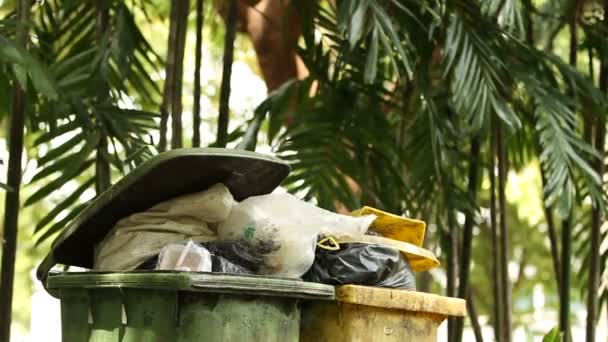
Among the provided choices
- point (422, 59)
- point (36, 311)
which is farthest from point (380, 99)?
point (36, 311)

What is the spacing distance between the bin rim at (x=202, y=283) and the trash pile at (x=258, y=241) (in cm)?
11

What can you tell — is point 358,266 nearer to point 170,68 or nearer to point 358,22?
point 358,22

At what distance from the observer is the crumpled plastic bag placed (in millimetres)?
2992

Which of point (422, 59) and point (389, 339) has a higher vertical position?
point (422, 59)

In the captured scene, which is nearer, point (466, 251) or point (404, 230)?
point (404, 230)

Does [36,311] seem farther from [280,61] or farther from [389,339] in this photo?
[389,339]

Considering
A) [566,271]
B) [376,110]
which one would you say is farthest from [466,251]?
[376,110]

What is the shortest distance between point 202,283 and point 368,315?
0.50m

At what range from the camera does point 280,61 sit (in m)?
6.93

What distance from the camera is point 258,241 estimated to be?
9.67 feet

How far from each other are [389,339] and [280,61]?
408cm

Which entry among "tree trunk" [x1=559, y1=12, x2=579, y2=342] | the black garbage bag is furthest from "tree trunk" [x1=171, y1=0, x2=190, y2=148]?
"tree trunk" [x1=559, y1=12, x2=579, y2=342]

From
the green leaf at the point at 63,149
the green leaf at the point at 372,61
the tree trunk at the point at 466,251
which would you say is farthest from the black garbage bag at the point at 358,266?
the tree trunk at the point at 466,251

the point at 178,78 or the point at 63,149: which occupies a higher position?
the point at 178,78
